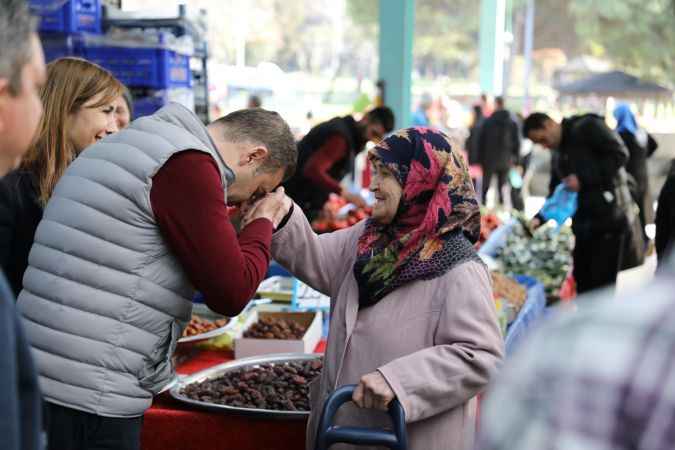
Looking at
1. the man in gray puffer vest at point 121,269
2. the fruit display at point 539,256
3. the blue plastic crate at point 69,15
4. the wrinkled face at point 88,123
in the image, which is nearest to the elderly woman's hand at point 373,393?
the man in gray puffer vest at point 121,269

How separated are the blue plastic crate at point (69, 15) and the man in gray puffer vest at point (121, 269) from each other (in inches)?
95.8

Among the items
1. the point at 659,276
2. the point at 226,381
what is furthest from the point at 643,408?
the point at 226,381

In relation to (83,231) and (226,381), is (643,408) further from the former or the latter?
(226,381)

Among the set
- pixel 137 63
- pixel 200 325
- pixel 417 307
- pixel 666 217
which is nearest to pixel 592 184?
pixel 666 217

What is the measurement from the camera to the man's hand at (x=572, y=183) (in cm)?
623

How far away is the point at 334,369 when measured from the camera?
2.50 meters

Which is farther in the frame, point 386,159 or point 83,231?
point 386,159

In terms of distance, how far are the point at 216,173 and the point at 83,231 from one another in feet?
1.08

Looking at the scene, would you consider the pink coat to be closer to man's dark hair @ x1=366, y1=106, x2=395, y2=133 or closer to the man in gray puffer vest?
the man in gray puffer vest

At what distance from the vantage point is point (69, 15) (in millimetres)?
4375

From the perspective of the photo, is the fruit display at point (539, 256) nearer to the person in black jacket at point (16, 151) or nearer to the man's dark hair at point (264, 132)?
the man's dark hair at point (264, 132)

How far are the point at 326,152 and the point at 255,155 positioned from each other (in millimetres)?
4340

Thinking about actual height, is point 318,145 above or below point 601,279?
above

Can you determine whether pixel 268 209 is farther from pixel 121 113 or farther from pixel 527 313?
pixel 527 313
